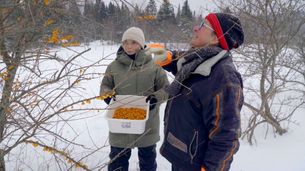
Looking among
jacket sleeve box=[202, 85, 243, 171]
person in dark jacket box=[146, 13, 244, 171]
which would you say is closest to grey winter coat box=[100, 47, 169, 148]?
person in dark jacket box=[146, 13, 244, 171]

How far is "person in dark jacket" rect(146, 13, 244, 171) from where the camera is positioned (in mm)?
1821

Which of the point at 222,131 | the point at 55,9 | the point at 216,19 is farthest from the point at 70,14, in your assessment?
the point at 222,131

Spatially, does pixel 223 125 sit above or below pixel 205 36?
below

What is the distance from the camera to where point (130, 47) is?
284cm

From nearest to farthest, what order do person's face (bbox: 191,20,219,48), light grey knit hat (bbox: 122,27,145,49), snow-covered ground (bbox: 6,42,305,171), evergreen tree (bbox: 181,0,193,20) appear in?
1. person's face (bbox: 191,20,219,48)
2. light grey knit hat (bbox: 122,27,145,49)
3. evergreen tree (bbox: 181,0,193,20)
4. snow-covered ground (bbox: 6,42,305,171)

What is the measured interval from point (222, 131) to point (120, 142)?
136 cm

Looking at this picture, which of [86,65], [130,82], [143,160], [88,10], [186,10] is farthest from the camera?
[86,65]

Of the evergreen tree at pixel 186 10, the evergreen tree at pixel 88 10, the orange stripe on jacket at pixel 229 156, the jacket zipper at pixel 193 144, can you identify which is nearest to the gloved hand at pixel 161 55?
the evergreen tree at pixel 186 10

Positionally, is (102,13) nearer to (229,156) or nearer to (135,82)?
(135,82)

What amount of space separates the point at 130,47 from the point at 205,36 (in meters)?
1.02

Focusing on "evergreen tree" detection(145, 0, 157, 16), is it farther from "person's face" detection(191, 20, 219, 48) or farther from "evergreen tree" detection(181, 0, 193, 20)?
"evergreen tree" detection(181, 0, 193, 20)

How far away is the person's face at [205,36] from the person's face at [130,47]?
3.12 feet

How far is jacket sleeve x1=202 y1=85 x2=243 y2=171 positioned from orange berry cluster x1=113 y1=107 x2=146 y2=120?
107 cm

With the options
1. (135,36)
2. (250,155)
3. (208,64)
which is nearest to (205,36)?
(208,64)
